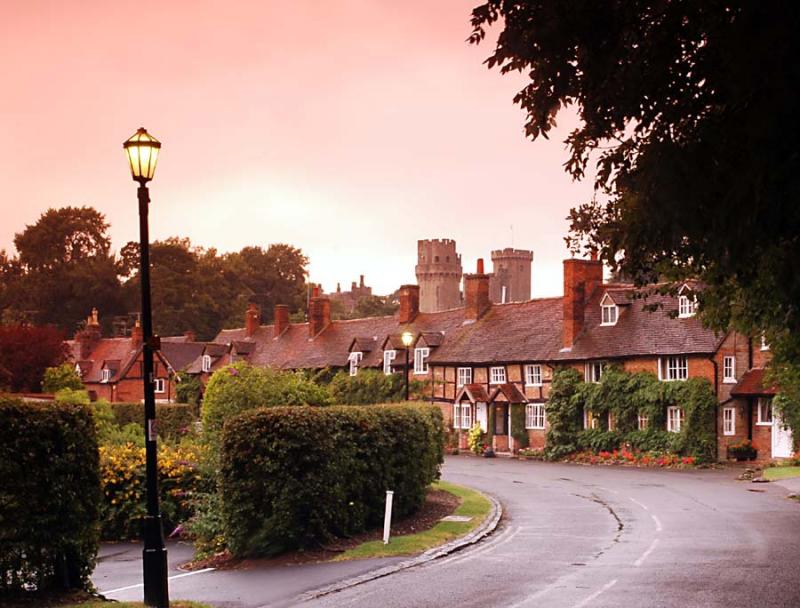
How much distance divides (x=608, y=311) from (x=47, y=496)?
45.5 metres

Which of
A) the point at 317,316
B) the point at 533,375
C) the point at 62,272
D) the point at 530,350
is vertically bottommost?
the point at 533,375

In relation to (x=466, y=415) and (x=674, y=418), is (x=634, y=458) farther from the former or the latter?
(x=466, y=415)

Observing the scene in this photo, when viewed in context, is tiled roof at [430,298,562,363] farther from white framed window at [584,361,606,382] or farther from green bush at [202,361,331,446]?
green bush at [202,361,331,446]

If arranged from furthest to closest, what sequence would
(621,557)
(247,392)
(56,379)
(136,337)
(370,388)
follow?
(136,337), (370,388), (56,379), (247,392), (621,557)

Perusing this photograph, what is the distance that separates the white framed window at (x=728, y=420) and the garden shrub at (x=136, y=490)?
3001cm

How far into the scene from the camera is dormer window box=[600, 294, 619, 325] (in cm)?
5716

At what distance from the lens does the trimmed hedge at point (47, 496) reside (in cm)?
1463

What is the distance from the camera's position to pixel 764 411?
49.7m

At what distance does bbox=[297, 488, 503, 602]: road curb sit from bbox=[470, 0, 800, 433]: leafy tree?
24.7 ft

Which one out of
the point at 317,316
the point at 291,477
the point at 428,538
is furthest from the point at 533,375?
the point at 291,477

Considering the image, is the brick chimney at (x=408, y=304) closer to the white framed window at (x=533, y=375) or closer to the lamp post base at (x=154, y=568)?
the white framed window at (x=533, y=375)

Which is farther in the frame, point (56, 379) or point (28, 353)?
point (28, 353)

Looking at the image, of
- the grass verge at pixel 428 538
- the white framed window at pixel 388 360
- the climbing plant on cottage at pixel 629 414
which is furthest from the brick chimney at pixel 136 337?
the grass verge at pixel 428 538

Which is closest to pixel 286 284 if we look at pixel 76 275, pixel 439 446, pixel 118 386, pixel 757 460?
pixel 76 275
